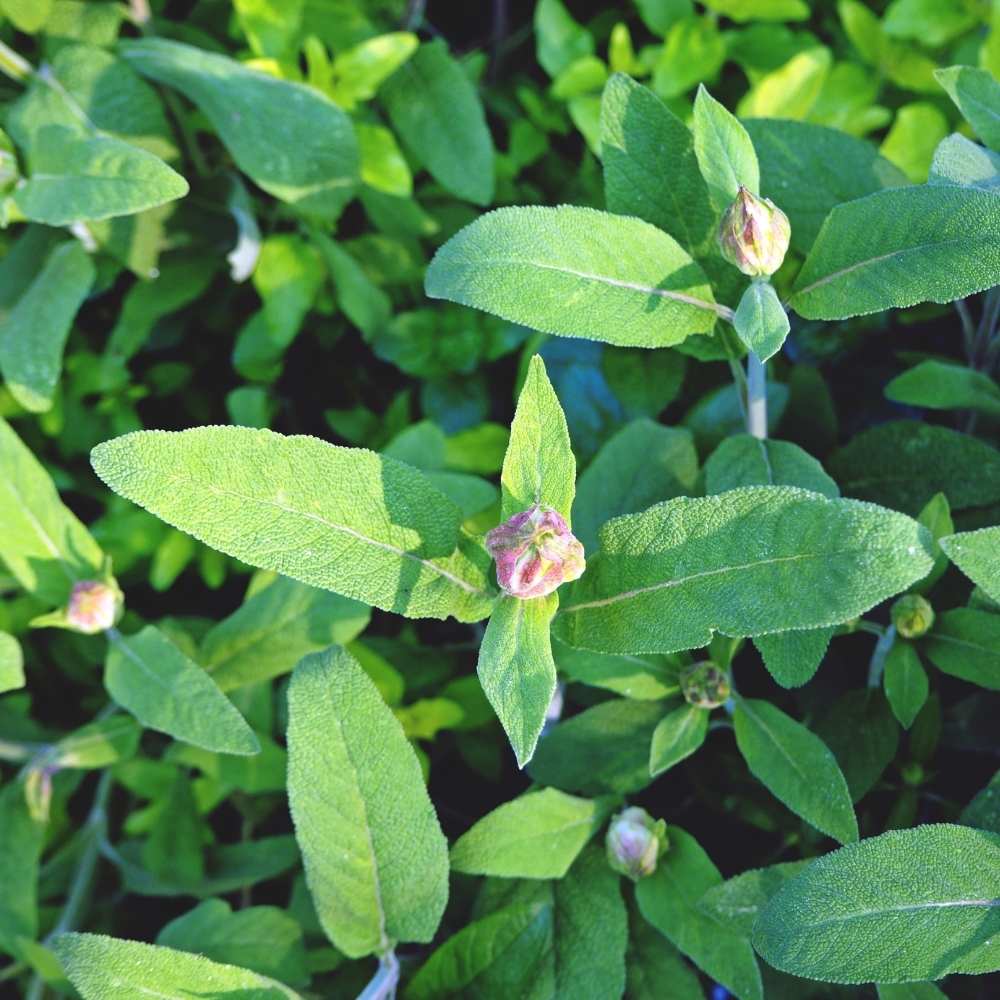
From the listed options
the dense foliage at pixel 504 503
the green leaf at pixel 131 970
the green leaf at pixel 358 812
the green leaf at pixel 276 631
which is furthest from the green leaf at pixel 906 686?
the green leaf at pixel 131 970

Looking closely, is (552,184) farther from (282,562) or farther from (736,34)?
(282,562)

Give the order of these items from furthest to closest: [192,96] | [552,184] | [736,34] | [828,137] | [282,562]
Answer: [552,184], [736,34], [192,96], [828,137], [282,562]

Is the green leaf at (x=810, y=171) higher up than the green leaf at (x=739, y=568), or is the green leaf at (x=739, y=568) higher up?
the green leaf at (x=810, y=171)

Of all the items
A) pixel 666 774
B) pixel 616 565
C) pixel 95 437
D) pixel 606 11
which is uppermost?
pixel 606 11

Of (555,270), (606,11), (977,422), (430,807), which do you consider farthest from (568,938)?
(606,11)

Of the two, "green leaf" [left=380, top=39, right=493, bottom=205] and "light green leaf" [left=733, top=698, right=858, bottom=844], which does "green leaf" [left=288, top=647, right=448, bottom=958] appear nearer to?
"light green leaf" [left=733, top=698, right=858, bottom=844]

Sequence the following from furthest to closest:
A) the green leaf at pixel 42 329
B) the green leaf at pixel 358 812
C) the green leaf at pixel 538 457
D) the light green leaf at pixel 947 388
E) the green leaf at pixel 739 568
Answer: the green leaf at pixel 42 329
the light green leaf at pixel 947 388
the green leaf at pixel 358 812
the green leaf at pixel 538 457
the green leaf at pixel 739 568

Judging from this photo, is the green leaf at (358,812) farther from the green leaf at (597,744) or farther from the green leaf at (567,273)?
the green leaf at (567,273)
